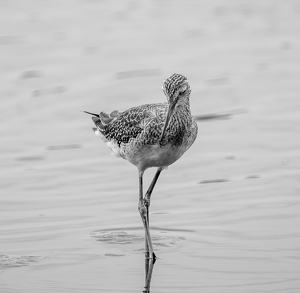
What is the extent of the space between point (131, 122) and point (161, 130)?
0.71 m

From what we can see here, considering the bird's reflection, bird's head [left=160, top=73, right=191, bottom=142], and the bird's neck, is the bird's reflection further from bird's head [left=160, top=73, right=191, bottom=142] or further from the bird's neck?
the bird's neck

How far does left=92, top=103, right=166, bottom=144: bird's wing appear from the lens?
35.9 feet

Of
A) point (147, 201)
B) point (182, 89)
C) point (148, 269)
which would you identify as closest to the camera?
point (148, 269)

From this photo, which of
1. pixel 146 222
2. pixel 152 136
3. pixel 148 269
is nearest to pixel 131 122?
pixel 152 136

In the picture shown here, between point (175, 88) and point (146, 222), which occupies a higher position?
point (175, 88)

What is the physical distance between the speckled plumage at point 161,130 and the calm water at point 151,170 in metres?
1.04

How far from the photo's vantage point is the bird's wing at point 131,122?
10945 mm

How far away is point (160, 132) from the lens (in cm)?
1065

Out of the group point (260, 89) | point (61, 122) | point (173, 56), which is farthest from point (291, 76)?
point (61, 122)

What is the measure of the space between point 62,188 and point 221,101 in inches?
212

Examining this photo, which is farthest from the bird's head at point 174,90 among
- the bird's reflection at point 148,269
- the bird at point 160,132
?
the bird's reflection at point 148,269

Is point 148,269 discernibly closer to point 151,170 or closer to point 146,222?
point 146,222

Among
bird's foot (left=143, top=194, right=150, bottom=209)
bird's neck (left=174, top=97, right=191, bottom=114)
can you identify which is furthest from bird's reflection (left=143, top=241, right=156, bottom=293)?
bird's neck (left=174, top=97, right=191, bottom=114)

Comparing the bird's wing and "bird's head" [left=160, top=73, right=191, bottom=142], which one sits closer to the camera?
"bird's head" [left=160, top=73, right=191, bottom=142]
